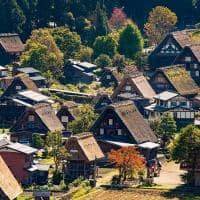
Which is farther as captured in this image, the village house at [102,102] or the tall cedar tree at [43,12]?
the tall cedar tree at [43,12]

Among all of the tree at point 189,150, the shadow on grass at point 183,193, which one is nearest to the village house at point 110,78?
the tree at point 189,150

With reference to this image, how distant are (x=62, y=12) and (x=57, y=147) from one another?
43521mm

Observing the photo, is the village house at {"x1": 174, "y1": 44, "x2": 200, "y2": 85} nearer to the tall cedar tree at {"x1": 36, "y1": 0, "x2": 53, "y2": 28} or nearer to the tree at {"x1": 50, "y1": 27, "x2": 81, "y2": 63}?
the tree at {"x1": 50, "y1": 27, "x2": 81, "y2": 63}

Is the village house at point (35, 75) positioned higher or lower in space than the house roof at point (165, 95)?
higher

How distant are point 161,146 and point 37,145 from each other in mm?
8547

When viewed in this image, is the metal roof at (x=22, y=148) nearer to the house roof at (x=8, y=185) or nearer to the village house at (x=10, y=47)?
the house roof at (x=8, y=185)

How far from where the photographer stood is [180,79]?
10006 cm

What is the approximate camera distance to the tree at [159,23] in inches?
4766

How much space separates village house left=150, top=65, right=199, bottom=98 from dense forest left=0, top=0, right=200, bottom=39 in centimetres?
2067

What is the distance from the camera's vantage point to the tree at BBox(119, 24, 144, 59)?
113688 mm

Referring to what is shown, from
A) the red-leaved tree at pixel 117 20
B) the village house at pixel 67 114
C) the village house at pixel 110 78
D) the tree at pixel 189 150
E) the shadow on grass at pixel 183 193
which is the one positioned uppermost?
the red-leaved tree at pixel 117 20

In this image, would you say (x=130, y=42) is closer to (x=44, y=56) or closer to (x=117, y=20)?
(x=44, y=56)

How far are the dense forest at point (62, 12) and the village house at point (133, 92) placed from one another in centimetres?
2097

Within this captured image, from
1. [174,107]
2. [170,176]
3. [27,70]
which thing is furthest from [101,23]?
[170,176]
